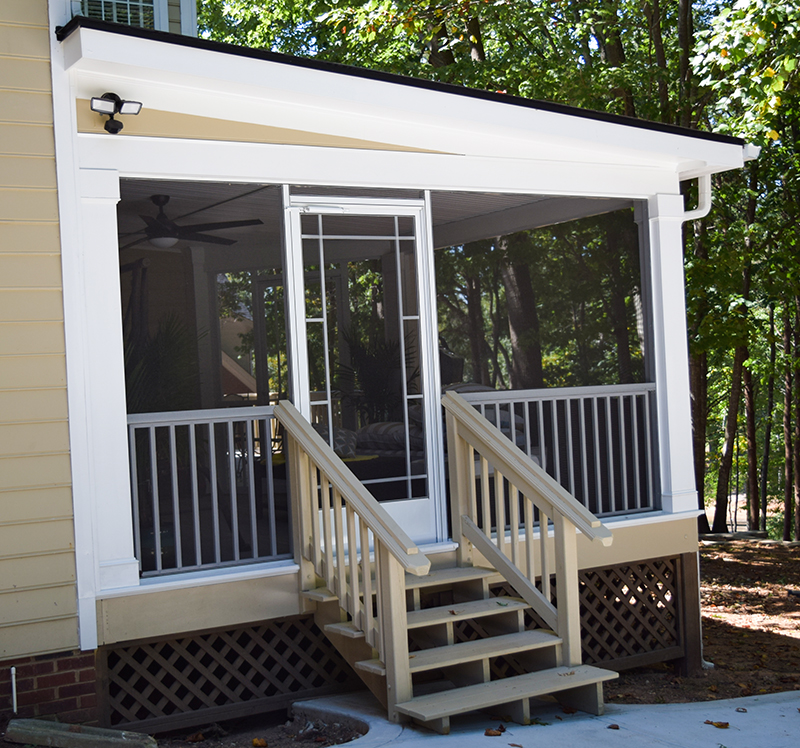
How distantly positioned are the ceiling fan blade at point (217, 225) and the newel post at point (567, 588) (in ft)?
7.40

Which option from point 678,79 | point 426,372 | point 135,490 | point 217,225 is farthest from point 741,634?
point 678,79

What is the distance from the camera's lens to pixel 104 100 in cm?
399

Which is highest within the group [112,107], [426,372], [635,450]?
[112,107]

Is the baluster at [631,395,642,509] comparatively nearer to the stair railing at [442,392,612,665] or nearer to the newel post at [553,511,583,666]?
the stair railing at [442,392,612,665]

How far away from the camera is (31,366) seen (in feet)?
12.9

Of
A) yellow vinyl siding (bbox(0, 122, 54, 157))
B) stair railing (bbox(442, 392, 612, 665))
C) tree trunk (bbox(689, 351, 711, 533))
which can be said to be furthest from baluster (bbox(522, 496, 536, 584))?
tree trunk (bbox(689, 351, 711, 533))

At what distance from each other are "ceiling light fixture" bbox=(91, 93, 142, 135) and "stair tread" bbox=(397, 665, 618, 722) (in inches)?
121

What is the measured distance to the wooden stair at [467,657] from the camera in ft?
12.8

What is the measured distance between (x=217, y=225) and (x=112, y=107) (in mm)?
779

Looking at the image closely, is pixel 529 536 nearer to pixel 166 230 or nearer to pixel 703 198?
pixel 166 230

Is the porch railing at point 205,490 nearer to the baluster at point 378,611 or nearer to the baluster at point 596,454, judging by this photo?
the baluster at point 378,611

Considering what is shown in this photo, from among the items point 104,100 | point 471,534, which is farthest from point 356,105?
point 471,534

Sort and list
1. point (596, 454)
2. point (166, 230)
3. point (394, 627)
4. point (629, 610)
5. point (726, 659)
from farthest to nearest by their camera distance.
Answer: point (726, 659) → point (629, 610) → point (596, 454) → point (166, 230) → point (394, 627)

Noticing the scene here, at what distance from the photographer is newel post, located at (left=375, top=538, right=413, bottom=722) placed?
3.81m
